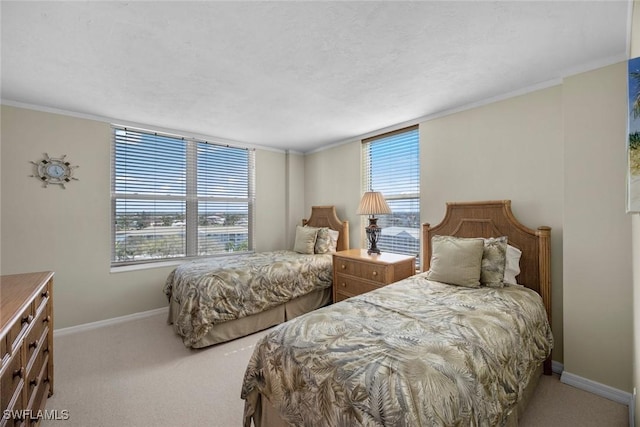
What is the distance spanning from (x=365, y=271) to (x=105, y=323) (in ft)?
9.99

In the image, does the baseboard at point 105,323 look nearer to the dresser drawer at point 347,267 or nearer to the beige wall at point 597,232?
the dresser drawer at point 347,267

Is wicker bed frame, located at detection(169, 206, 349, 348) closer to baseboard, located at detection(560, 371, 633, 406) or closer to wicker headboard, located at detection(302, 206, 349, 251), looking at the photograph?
wicker headboard, located at detection(302, 206, 349, 251)

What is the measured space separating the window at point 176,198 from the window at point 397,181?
6.43 feet

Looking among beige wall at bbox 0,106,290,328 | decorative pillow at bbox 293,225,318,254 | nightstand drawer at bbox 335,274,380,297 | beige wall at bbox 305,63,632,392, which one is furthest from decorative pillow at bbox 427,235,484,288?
beige wall at bbox 0,106,290,328

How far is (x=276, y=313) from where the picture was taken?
123 inches

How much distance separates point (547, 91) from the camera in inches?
90.3

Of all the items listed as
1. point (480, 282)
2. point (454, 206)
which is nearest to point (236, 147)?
point (454, 206)

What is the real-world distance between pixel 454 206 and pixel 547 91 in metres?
1.20

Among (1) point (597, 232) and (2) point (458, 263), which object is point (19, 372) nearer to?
(2) point (458, 263)

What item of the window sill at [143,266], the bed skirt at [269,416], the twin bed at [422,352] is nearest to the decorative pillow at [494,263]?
the twin bed at [422,352]

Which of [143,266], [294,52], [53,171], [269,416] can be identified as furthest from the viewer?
[143,266]

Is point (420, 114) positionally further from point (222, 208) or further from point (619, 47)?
point (222, 208)

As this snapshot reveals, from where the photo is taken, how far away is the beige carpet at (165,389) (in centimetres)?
174

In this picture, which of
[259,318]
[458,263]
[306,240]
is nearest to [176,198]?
[306,240]
